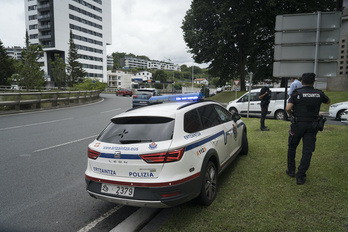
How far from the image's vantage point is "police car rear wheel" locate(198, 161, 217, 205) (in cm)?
341

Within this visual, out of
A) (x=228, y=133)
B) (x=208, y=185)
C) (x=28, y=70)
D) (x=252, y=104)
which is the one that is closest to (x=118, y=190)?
(x=208, y=185)

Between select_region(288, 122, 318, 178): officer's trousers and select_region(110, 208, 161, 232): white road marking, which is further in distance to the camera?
select_region(288, 122, 318, 178): officer's trousers

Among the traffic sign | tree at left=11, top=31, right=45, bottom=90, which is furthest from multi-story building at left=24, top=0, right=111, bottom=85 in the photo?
the traffic sign

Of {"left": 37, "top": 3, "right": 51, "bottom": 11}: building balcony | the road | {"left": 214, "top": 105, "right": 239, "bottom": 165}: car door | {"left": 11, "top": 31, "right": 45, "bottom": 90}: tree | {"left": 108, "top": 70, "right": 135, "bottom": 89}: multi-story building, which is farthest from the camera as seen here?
{"left": 108, "top": 70, "right": 135, "bottom": 89}: multi-story building

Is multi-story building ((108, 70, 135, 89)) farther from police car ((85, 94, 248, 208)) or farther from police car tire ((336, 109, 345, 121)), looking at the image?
police car ((85, 94, 248, 208))

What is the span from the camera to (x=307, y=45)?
8375 millimetres

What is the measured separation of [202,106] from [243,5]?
87.9ft

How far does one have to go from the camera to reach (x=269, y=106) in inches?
507

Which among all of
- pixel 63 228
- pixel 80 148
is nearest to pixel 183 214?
pixel 63 228

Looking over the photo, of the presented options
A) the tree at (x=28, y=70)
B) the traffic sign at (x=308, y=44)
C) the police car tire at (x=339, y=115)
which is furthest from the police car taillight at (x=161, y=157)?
the tree at (x=28, y=70)

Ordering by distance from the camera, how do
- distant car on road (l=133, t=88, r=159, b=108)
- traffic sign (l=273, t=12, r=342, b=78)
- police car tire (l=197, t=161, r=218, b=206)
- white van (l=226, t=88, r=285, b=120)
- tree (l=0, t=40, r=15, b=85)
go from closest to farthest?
police car tire (l=197, t=161, r=218, b=206) < traffic sign (l=273, t=12, r=342, b=78) < white van (l=226, t=88, r=285, b=120) < distant car on road (l=133, t=88, r=159, b=108) < tree (l=0, t=40, r=15, b=85)

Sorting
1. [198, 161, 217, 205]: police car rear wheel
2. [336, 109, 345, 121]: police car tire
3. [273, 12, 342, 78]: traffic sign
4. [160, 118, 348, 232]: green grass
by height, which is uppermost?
[273, 12, 342, 78]: traffic sign

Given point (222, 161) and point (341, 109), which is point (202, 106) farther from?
point (341, 109)

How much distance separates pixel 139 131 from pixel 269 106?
11117 mm
